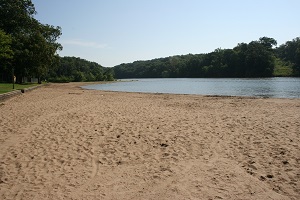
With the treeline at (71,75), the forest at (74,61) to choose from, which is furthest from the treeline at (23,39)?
the treeline at (71,75)

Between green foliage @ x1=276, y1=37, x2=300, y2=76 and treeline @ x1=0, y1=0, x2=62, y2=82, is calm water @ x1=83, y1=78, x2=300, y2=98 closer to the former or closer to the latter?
treeline @ x1=0, y1=0, x2=62, y2=82

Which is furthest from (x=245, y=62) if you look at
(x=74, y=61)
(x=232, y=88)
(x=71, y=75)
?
(x=74, y=61)

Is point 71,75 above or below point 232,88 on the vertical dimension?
above

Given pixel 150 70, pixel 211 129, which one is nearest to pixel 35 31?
pixel 211 129

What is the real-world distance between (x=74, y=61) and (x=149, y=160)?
14974 centimetres

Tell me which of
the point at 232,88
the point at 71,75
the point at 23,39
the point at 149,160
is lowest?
the point at 149,160

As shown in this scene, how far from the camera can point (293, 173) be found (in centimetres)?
542

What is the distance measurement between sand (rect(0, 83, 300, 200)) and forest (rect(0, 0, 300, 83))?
22617 millimetres

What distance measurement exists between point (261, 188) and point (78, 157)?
4.39 meters

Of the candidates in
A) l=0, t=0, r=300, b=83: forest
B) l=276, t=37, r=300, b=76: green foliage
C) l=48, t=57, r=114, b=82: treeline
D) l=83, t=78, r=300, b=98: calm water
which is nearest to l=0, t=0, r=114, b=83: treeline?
l=0, t=0, r=300, b=83: forest

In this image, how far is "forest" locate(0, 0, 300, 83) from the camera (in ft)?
135

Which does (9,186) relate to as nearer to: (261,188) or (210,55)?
(261,188)

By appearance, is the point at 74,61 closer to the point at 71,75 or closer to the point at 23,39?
the point at 71,75

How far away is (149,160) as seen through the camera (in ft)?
20.8
